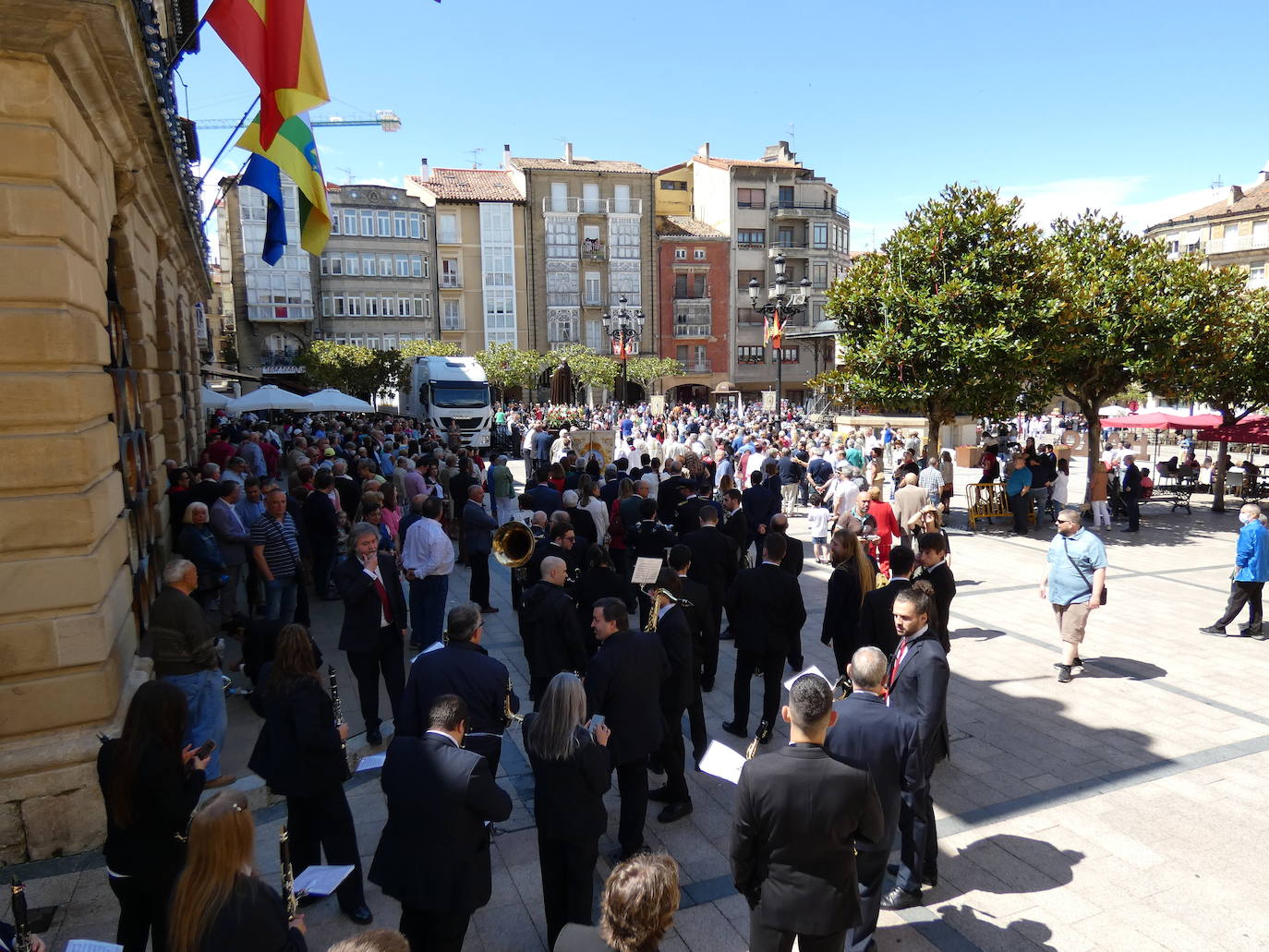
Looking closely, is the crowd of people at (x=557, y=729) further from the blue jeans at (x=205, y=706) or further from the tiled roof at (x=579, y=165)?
the tiled roof at (x=579, y=165)

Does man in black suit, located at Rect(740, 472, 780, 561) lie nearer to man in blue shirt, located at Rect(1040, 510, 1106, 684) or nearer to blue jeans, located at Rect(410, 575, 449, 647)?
man in blue shirt, located at Rect(1040, 510, 1106, 684)

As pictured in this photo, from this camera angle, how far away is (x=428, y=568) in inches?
311

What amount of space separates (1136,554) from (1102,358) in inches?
164

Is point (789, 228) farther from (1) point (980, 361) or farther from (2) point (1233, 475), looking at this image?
(1) point (980, 361)

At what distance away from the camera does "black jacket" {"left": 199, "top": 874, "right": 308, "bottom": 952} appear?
251 cm

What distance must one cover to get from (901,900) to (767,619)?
2214mm

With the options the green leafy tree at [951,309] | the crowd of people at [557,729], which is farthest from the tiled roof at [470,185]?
the crowd of people at [557,729]

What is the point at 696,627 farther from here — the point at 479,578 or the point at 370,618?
the point at 479,578

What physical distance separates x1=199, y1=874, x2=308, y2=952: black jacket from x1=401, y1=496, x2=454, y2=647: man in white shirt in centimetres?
520

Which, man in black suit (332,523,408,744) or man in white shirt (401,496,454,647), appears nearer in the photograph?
man in black suit (332,523,408,744)

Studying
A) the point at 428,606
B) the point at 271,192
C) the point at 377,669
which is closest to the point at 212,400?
the point at 271,192

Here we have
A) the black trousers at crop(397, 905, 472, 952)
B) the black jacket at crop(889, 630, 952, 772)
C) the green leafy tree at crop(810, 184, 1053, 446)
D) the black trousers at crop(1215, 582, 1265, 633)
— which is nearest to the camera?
the black trousers at crop(397, 905, 472, 952)

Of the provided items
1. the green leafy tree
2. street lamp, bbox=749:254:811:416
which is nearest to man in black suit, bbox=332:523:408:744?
the green leafy tree

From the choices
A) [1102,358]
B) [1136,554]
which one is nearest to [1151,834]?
[1136,554]
